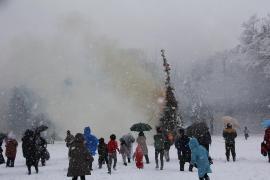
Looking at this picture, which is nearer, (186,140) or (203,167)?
(203,167)

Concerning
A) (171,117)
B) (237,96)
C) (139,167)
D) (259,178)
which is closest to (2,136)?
(139,167)

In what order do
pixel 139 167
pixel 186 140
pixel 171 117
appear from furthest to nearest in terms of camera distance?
pixel 171 117
pixel 139 167
pixel 186 140

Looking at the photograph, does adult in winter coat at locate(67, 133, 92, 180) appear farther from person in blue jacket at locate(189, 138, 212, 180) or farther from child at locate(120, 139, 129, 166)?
child at locate(120, 139, 129, 166)

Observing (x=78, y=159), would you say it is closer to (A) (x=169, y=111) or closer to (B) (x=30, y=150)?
(B) (x=30, y=150)

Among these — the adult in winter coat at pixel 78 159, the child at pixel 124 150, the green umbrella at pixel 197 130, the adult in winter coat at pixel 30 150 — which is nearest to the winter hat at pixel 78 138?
the adult in winter coat at pixel 78 159

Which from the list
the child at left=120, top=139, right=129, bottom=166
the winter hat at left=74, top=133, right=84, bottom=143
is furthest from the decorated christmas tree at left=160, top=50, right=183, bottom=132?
the winter hat at left=74, top=133, right=84, bottom=143

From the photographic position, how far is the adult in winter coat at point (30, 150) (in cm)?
2048

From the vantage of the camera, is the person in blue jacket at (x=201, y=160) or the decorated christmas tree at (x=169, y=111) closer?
the person in blue jacket at (x=201, y=160)

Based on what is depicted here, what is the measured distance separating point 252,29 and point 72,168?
66.9 m

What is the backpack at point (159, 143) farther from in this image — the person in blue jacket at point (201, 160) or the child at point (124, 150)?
the person in blue jacket at point (201, 160)

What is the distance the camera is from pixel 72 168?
1278cm

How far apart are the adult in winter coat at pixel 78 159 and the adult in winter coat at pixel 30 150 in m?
8.06

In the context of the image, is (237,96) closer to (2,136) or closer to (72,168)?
(2,136)

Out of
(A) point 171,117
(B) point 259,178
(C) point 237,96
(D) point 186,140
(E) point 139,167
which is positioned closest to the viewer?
(B) point 259,178
